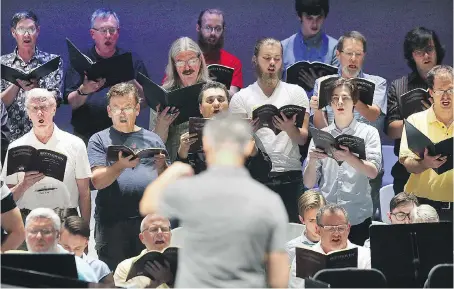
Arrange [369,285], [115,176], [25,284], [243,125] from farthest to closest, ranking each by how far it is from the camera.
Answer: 1. [115,176]
2. [369,285]
3. [25,284]
4. [243,125]

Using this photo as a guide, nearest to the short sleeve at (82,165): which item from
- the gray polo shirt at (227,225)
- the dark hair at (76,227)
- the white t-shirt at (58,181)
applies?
the white t-shirt at (58,181)

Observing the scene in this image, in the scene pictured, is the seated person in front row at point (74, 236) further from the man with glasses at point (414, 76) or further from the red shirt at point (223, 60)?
the man with glasses at point (414, 76)

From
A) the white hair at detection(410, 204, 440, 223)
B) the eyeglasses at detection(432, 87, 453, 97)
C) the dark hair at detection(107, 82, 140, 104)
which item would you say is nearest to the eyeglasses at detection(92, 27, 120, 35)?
the dark hair at detection(107, 82, 140, 104)

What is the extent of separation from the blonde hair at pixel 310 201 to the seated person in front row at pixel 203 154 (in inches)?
13.9

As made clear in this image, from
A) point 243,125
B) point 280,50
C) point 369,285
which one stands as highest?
point 280,50

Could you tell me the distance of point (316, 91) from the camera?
24.3 feet

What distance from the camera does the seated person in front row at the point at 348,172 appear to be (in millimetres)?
7059

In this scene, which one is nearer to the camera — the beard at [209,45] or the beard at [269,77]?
the beard at [269,77]

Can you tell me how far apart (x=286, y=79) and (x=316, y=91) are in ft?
1.03

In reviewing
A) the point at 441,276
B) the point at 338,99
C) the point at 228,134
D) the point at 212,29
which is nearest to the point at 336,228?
the point at 441,276

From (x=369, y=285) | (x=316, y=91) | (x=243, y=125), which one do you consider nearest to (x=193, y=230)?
(x=243, y=125)

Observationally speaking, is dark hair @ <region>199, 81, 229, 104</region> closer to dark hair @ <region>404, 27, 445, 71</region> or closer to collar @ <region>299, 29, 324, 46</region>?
collar @ <region>299, 29, 324, 46</region>

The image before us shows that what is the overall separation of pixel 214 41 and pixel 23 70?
129 centimetres

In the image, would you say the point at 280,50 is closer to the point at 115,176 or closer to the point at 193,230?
the point at 115,176
